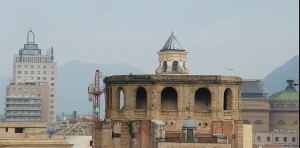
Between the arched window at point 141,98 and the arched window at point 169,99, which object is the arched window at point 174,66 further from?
the arched window at point 141,98

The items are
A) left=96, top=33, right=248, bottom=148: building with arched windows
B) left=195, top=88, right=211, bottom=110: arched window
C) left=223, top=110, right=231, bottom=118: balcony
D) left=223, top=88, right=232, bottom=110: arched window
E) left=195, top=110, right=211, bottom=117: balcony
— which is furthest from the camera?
left=223, top=88, right=232, bottom=110: arched window

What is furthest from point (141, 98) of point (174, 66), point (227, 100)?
point (227, 100)

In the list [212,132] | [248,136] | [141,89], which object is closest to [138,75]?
[141,89]

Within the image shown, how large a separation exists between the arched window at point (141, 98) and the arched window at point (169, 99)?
139cm

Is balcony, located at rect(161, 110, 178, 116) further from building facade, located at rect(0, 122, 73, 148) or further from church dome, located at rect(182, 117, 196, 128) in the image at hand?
building facade, located at rect(0, 122, 73, 148)

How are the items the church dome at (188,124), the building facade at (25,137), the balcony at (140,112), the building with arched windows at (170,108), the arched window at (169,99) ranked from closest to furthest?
the church dome at (188,124), the building facade at (25,137), the building with arched windows at (170,108), the balcony at (140,112), the arched window at (169,99)

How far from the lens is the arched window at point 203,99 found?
9375cm

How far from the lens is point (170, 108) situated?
93625 millimetres

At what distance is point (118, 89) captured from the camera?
9519 cm

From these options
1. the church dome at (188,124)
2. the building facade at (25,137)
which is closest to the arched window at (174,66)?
the building facade at (25,137)

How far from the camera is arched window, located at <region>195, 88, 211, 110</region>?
9375 centimetres

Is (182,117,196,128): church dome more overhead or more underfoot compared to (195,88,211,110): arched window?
more underfoot

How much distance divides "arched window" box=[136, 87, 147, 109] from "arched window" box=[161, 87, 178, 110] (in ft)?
4.56

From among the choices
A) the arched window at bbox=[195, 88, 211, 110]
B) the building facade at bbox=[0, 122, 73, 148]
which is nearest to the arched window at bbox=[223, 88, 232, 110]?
the arched window at bbox=[195, 88, 211, 110]
